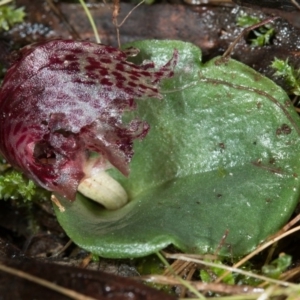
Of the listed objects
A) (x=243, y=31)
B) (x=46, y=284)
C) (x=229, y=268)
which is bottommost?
(x=229, y=268)

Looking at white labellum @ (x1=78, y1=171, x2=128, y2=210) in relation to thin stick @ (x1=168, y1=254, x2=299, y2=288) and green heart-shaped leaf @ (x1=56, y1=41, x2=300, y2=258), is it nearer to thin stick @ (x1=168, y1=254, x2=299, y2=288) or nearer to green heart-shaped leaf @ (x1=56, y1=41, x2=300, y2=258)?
green heart-shaped leaf @ (x1=56, y1=41, x2=300, y2=258)

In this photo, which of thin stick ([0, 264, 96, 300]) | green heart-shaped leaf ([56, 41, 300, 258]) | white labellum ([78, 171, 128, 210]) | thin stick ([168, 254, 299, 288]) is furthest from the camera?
white labellum ([78, 171, 128, 210])

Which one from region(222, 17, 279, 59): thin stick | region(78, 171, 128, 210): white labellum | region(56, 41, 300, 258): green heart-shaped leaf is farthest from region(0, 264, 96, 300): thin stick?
region(222, 17, 279, 59): thin stick

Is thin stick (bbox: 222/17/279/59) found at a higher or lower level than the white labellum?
higher

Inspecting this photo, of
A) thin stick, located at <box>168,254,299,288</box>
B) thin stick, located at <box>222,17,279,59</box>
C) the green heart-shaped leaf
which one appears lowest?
thin stick, located at <box>168,254,299,288</box>

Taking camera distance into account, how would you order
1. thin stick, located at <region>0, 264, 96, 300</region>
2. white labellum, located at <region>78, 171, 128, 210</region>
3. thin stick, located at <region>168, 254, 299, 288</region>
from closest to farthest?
thin stick, located at <region>0, 264, 96, 300</region> < thin stick, located at <region>168, 254, 299, 288</region> < white labellum, located at <region>78, 171, 128, 210</region>

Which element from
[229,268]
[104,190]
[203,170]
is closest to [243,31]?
[203,170]

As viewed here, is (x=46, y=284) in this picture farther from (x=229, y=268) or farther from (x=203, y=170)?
(x=203, y=170)

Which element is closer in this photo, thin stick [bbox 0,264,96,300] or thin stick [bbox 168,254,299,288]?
thin stick [bbox 0,264,96,300]

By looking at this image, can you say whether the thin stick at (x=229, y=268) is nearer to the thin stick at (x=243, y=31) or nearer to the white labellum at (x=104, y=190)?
the white labellum at (x=104, y=190)

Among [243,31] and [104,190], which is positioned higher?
[243,31]
